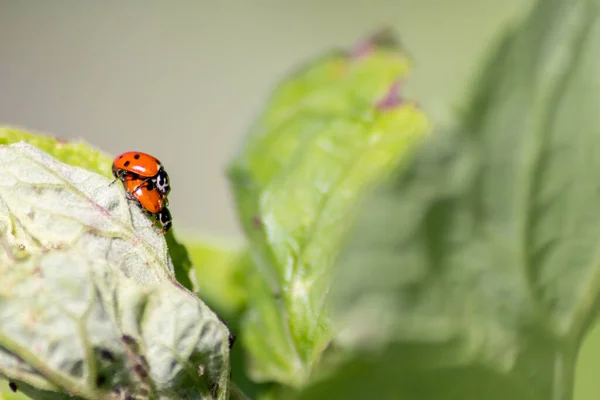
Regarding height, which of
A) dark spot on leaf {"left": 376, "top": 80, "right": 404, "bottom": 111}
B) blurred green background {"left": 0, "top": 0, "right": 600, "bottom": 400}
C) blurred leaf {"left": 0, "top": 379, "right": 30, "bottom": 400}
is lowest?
blurred green background {"left": 0, "top": 0, "right": 600, "bottom": 400}

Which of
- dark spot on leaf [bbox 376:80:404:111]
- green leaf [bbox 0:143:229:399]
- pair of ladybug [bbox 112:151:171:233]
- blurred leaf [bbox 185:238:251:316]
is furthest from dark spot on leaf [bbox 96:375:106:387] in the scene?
dark spot on leaf [bbox 376:80:404:111]

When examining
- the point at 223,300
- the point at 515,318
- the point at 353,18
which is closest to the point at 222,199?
the point at 353,18

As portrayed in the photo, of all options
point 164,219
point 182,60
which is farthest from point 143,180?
point 182,60

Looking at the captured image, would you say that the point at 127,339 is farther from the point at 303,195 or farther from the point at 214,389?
the point at 303,195

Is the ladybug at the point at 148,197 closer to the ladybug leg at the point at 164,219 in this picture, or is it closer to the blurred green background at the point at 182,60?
the ladybug leg at the point at 164,219

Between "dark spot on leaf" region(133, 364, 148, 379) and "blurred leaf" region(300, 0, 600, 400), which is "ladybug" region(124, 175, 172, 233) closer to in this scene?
"dark spot on leaf" region(133, 364, 148, 379)
